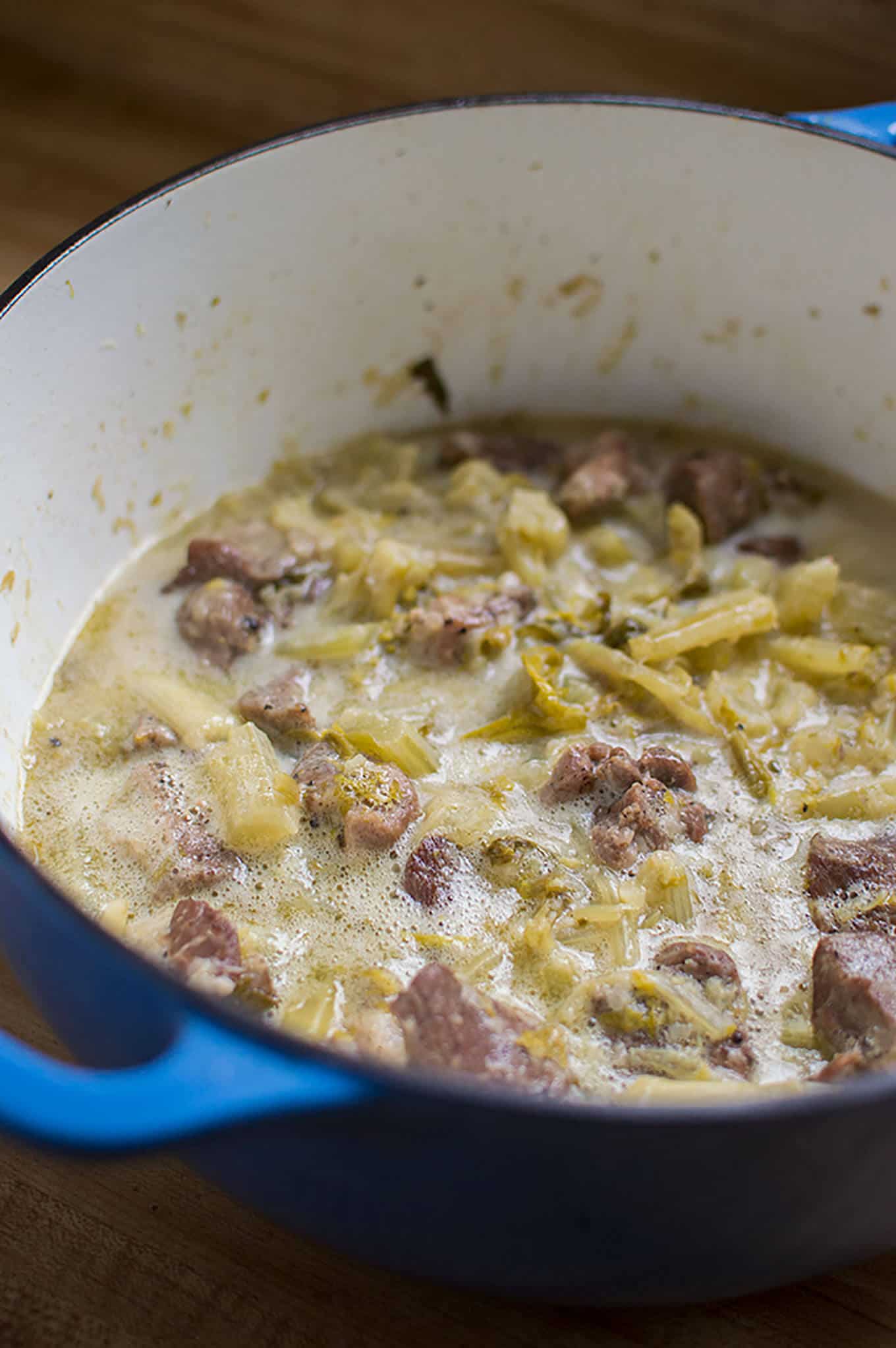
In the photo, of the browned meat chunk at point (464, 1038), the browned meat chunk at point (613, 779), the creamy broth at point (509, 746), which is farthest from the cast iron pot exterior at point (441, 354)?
the browned meat chunk at point (613, 779)

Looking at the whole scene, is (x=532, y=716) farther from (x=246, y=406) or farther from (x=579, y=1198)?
(x=579, y=1198)

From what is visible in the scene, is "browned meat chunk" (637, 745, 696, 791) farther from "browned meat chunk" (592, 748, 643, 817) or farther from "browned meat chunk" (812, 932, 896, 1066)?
"browned meat chunk" (812, 932, 896, 1066)

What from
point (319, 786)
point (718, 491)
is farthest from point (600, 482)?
point (319, 786)

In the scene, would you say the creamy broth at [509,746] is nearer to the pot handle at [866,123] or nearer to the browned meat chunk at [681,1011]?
the browned meat chunk at [681,1011]

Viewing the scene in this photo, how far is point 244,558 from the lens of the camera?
92.2 inches

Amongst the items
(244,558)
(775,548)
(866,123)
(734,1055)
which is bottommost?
(734,1055)

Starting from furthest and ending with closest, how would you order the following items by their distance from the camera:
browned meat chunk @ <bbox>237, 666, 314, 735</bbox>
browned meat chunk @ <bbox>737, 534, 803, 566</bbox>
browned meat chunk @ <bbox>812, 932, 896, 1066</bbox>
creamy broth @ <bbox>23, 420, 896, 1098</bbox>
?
browned meat chunk @ <bbox>737, 534, 803, 566</bbox> → browned meat chunk @ <bbox>237, 666, 314, 735</bbox> → creamy broth @ <bbox>23, 420, 896, 1098</bbox> → browned meat chunk @ <bbox>812, 932, 896, 1066</bbox>

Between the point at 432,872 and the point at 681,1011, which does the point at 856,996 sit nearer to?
the point at 681,1011

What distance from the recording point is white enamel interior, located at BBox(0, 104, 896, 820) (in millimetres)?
2188

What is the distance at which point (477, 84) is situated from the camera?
304cm

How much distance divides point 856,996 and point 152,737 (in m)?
1.06

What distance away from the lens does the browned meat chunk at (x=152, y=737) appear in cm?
207

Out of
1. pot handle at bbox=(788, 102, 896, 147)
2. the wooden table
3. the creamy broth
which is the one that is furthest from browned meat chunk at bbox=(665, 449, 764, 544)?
the wooden table

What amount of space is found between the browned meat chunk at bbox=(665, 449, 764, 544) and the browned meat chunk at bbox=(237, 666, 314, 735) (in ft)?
2.70
